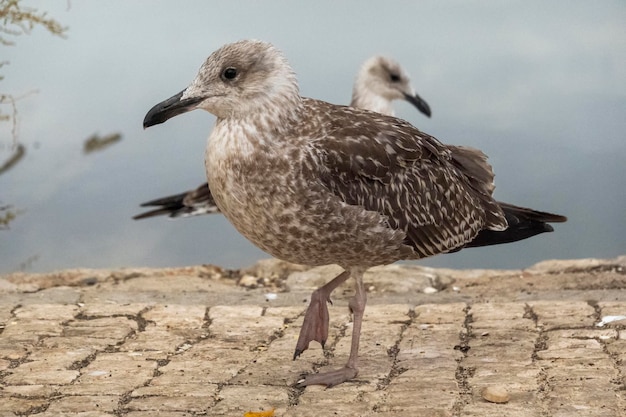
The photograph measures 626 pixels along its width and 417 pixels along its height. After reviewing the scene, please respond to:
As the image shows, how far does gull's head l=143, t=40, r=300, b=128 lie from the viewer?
589 cm

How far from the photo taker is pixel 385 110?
11938 mm

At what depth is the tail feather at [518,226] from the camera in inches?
274

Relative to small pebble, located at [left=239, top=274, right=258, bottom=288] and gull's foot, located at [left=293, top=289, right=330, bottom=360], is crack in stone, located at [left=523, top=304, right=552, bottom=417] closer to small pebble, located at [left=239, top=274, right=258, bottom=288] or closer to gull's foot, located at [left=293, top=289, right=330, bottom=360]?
gull's foot, located at [left=293, top=289, right=330, bottom=360]

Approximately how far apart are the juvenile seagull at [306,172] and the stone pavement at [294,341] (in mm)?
486

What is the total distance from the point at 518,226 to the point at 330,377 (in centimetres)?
184

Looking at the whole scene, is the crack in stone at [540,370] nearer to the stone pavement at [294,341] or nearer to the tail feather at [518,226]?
the stone pavement at [294,341]

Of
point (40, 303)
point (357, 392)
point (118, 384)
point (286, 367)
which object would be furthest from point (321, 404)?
point (40, 303)

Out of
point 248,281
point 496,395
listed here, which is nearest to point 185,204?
point 248,281

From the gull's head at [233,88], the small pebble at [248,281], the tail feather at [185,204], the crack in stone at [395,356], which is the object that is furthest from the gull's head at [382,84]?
the gull's head at [233,88]

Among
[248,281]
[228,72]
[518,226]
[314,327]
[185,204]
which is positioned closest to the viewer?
[228,72]

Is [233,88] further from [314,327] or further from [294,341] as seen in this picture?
[294,341]

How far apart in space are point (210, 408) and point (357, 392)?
Result: 0.91 metres

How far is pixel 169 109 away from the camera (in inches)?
230

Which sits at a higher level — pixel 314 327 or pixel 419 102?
pixel 419 102
